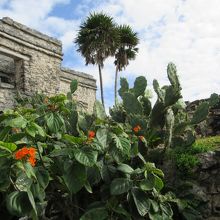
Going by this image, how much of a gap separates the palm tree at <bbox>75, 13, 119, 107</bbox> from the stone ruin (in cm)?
342

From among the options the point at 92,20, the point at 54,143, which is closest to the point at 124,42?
the point at 92,20

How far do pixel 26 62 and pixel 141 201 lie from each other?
383 inches

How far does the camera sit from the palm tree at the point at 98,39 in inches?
679

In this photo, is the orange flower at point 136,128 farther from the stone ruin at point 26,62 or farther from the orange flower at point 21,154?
the stone ruin at point 26,62

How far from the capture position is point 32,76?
13.0m

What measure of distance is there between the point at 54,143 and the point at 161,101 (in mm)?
1966

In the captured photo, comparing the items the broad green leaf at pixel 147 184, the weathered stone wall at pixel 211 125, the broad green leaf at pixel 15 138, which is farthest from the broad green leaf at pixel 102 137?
the weathered stone wall at pixel 211 125

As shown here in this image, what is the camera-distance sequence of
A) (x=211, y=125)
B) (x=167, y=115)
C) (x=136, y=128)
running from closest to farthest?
(x=136, y=128), (x=167, y=115), (x=211, y=125)

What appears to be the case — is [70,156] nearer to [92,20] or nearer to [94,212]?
[94,212]

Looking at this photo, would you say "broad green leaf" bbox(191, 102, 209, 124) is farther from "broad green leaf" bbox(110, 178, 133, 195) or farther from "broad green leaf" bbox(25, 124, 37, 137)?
"broad green leaf" bbox(25, 124, 37, 137)

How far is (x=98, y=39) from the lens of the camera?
17.3m

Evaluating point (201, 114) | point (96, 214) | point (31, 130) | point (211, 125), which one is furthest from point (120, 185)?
point (211, 125)

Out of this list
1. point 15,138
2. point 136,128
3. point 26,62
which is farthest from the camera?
point 26,62

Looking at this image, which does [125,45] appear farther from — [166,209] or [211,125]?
A: [166,209]
